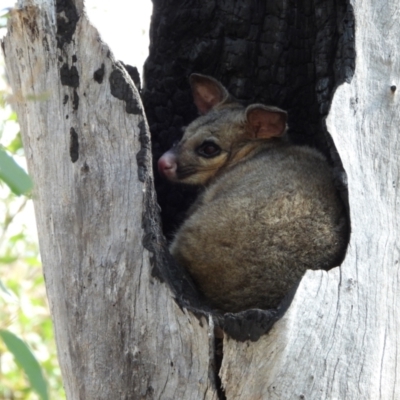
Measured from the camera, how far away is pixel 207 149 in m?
5.09

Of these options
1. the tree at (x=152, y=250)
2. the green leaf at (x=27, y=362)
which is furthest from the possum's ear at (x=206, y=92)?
the green leaf at (x=27, y=362)

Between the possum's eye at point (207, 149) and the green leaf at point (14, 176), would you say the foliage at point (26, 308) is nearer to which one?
the possum's eye at point (207, 149)

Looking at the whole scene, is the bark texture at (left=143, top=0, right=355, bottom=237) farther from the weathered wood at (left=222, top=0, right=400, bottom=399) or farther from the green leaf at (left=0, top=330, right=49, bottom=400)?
the green leaf at (left=0, top=330, right=49, bottom=400)

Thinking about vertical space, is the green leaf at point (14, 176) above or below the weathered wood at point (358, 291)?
above

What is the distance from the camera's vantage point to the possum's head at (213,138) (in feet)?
16.2

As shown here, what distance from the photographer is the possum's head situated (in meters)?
4.94

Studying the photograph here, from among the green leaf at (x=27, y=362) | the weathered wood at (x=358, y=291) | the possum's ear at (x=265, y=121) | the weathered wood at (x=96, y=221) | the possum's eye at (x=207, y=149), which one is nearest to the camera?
the green leaf at (x=27, y=362)

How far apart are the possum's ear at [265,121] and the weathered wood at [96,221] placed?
125cm

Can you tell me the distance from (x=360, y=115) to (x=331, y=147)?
26 centimetres

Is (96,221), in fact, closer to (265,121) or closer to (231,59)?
(265,121)

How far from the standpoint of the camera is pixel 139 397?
10.9 ft

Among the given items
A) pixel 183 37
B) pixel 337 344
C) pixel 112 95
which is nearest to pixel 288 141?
pixel 183 37

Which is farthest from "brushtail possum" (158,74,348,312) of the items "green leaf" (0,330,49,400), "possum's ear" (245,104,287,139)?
"green leaf" (0,330,49,400)

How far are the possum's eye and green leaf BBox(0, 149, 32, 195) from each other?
3.31m
